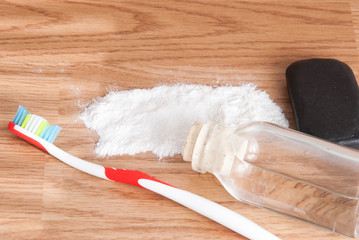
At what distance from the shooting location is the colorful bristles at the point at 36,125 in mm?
473

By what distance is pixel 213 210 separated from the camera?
44 centimetres

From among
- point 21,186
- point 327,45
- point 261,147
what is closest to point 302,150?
point 261,147

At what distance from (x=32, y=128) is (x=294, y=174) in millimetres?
291

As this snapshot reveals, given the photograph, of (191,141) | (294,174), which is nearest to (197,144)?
(191,141)

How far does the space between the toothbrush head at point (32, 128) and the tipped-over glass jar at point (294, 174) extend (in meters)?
0.17

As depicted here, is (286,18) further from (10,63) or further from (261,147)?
(10,63)

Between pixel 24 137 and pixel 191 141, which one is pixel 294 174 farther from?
pixel 24 137

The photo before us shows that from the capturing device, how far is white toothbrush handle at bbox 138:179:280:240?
435 millimetres

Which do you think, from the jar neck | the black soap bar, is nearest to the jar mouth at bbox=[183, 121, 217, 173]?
the jar neck

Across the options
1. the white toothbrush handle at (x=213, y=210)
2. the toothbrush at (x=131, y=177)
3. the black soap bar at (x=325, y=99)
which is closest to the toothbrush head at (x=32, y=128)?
the toothbrush at (x=131, y=177)

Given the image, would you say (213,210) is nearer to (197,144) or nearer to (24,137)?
(197,144)

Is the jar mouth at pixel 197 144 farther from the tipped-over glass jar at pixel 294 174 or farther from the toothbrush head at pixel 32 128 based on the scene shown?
the toothbrush head at pixel 32 128

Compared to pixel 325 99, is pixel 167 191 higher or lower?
lower

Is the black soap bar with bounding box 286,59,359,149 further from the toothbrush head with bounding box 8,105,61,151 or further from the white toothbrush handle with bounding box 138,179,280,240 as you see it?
the toothbrush head with bounding box 8,105,61,151
